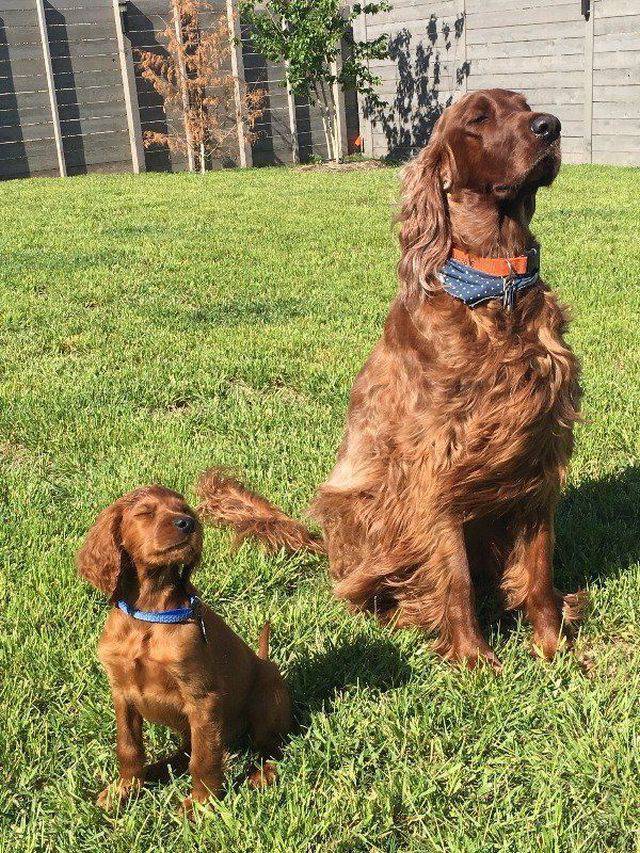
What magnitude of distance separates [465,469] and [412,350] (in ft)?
1.19

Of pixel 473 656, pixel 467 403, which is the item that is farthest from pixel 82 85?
pixel 473 656

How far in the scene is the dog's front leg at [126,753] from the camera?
1911 mm

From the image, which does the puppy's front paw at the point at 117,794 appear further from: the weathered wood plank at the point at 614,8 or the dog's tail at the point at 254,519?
the weathered wood plank at the point at 614,8

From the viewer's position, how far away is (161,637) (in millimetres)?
1810

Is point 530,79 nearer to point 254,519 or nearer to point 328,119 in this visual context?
point 328,119

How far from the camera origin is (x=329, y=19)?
1372cm

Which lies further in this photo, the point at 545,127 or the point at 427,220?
the point at 427,220

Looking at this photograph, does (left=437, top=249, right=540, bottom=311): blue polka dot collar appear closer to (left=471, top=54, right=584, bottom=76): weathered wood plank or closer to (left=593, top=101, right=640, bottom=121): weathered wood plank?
(left=593, top=101, right=640, bottom=121): weathered wood plank

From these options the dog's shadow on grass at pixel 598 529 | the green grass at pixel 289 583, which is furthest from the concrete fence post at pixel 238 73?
the dog's shadow on grass at pixel 598 529

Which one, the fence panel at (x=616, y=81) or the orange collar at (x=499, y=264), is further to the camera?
the fence panel at (x=616, y=81)

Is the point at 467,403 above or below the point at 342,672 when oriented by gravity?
above

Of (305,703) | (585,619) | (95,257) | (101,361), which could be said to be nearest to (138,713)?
(305,703)

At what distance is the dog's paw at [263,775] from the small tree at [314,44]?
1306cm

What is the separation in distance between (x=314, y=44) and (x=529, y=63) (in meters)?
3.25
